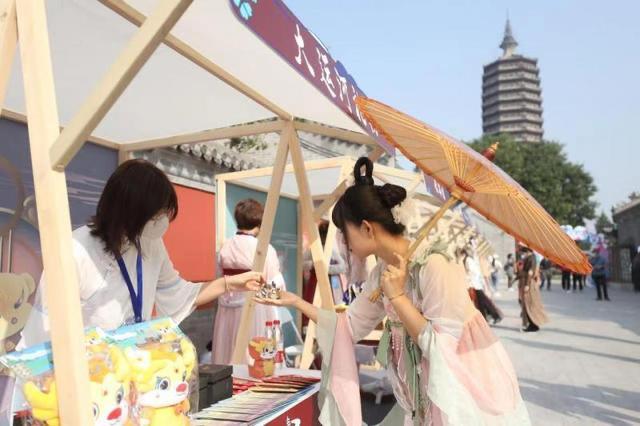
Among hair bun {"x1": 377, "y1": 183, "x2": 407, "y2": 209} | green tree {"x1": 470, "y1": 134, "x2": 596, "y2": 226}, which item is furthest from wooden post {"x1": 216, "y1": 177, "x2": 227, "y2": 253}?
green tree {"x1": 470, "y1": 134, "x2": 596, "y2": 226}

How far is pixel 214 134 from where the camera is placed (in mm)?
3168

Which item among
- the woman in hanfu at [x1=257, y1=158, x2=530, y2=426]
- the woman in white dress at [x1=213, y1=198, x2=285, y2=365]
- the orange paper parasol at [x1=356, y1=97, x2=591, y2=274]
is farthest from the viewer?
the woman in white dress at [x1=213, y1=198, x2=285, y2=365]

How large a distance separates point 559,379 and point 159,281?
5387 mm

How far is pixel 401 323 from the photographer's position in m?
2.08

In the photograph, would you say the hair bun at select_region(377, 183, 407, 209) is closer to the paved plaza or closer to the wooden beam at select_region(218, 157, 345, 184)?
the paved plaza

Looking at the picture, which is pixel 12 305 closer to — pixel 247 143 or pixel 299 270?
pixel 299 270

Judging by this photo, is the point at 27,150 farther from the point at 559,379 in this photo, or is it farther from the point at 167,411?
the point at 559,379

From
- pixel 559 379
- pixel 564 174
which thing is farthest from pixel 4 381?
pixel 564 174

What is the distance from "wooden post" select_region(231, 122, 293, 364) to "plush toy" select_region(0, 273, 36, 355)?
1.13 m

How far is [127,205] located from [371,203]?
0.95 metres

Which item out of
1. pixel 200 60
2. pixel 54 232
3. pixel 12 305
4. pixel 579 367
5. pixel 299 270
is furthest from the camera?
pixel 299 270

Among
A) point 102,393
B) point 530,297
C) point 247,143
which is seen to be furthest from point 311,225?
point 530,297

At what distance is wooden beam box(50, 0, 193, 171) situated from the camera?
124 cm

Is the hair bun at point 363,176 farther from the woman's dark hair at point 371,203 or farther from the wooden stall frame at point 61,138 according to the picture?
the wooden stall frame at point 61,138
